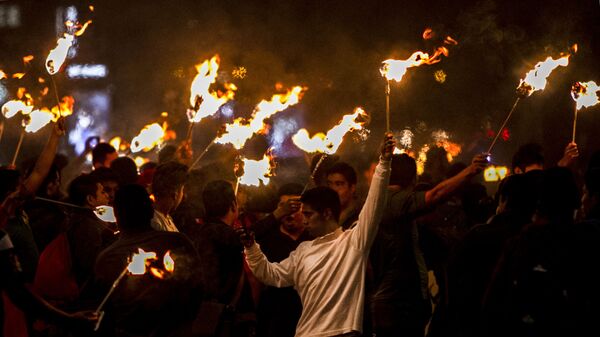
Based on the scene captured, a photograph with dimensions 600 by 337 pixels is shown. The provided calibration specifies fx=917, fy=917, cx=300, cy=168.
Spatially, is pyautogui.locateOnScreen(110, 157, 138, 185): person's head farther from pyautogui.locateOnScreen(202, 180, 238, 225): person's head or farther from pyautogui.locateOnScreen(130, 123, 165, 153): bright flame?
pyautogui.locateOnScreen(130, 123, 165, 153): bright flame

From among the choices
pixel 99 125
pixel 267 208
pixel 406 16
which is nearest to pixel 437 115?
pixel 406 16

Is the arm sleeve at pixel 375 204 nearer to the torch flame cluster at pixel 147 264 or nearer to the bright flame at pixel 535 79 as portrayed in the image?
the torch flame cluster at pixel 147 264

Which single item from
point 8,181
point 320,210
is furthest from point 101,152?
point 320,210

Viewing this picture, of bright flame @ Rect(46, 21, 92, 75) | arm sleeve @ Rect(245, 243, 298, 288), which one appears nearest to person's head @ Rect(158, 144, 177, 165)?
bright flame @ Rect(46, 21, 92, 75)

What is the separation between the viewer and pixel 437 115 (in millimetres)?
13430

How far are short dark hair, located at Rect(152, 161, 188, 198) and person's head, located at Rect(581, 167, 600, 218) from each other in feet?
10.2

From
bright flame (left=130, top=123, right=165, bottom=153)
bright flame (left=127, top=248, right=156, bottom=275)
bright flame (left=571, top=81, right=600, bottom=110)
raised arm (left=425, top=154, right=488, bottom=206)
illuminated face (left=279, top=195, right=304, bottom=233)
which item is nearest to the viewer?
bright flame (left=127, top=248, right=156, bottom=275)

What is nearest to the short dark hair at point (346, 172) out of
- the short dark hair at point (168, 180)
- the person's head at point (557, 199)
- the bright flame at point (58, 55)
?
the short dark hair at point (168, 180)

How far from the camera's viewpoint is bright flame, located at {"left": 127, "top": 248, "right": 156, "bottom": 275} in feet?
18.1

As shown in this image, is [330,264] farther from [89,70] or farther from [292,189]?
[89,70]

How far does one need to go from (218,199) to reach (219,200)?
1cm

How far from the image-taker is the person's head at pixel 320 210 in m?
6.09

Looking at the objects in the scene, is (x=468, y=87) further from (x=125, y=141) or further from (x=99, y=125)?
(x=99, y=125)

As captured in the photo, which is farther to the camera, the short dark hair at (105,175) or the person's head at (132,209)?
the short dark hair at (105,175)
